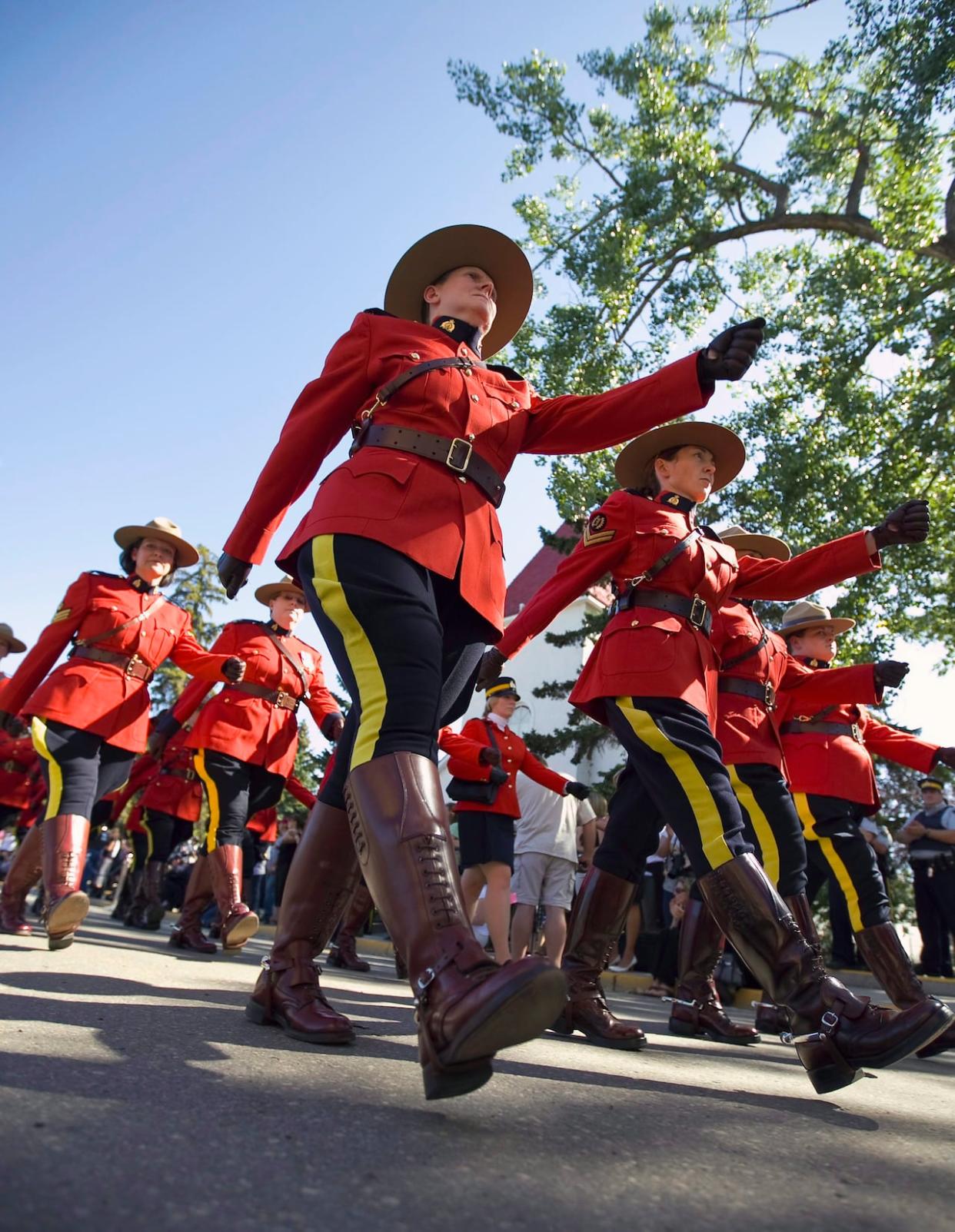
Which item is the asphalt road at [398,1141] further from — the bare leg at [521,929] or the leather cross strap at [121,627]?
the bare leg at [521,929]

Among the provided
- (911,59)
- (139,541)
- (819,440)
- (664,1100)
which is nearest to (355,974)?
(139,541)

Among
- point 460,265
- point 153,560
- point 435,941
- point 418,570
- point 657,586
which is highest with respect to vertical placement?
point 460,265

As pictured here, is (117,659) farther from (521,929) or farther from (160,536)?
(521,929)

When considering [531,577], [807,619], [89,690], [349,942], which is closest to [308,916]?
[89,690]

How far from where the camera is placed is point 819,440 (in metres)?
16.8

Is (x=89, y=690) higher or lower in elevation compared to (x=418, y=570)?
higher

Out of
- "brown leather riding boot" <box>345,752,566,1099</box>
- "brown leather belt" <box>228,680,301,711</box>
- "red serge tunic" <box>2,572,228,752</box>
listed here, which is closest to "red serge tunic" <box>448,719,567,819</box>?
"brown leather belt" <box>228,680,301,711</box>

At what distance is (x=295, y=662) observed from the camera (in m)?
6.89

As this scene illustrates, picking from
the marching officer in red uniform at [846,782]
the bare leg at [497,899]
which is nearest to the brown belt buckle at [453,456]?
the marching officer in red uniform at [846,782]

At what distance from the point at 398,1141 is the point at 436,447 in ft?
5.35

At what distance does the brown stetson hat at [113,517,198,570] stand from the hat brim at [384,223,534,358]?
319 centimetres

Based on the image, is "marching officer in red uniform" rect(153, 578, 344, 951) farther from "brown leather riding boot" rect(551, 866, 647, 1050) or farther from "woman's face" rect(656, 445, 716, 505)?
"woman's face" rect(656, 445, 716, 505)

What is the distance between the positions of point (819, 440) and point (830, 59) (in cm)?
578

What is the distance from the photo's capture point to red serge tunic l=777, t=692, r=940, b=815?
5.77 m
